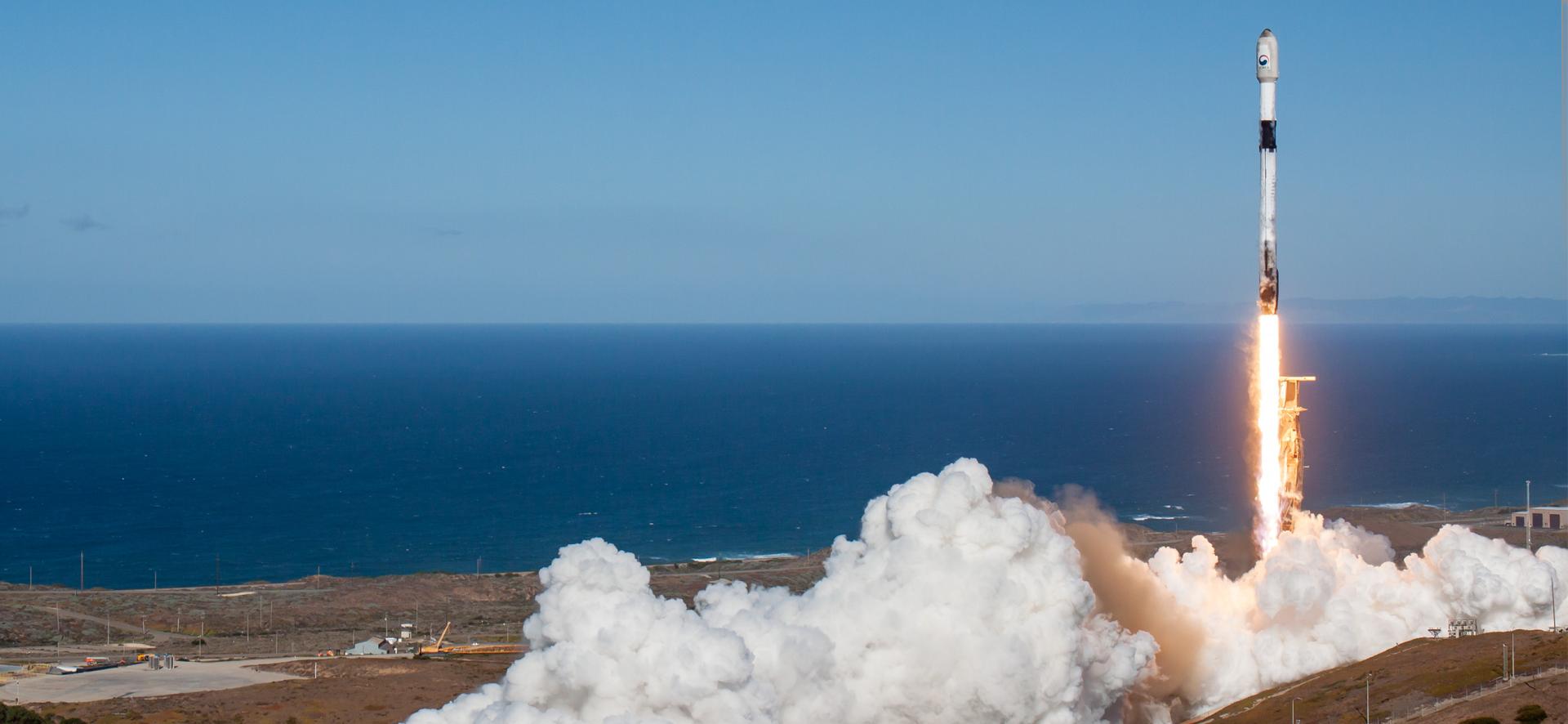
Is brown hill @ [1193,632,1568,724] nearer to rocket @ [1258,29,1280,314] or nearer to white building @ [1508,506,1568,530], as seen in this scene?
rocket @ [1258,29,1280,314]

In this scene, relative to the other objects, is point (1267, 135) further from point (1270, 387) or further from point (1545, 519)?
point (1545, 519)

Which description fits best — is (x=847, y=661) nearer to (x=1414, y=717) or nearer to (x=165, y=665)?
(x=1414, y=717)

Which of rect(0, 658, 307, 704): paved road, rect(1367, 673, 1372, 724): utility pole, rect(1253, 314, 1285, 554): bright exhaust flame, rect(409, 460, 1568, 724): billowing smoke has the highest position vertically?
rect(1253, 314, 1285, 554): bright exhaust flame

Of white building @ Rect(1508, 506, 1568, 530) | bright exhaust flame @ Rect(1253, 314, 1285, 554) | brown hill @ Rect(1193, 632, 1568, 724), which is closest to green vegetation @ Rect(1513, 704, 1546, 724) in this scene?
brown hill @ Rect(1193, 632, 1568, 724)

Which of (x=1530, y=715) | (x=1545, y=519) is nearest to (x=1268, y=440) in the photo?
(x=1530, y=715)

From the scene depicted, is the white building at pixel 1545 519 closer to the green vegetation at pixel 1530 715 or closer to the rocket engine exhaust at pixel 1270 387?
the rocket engine exhaust at pixel 1270 387

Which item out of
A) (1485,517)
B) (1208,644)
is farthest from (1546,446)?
(1208,644)
